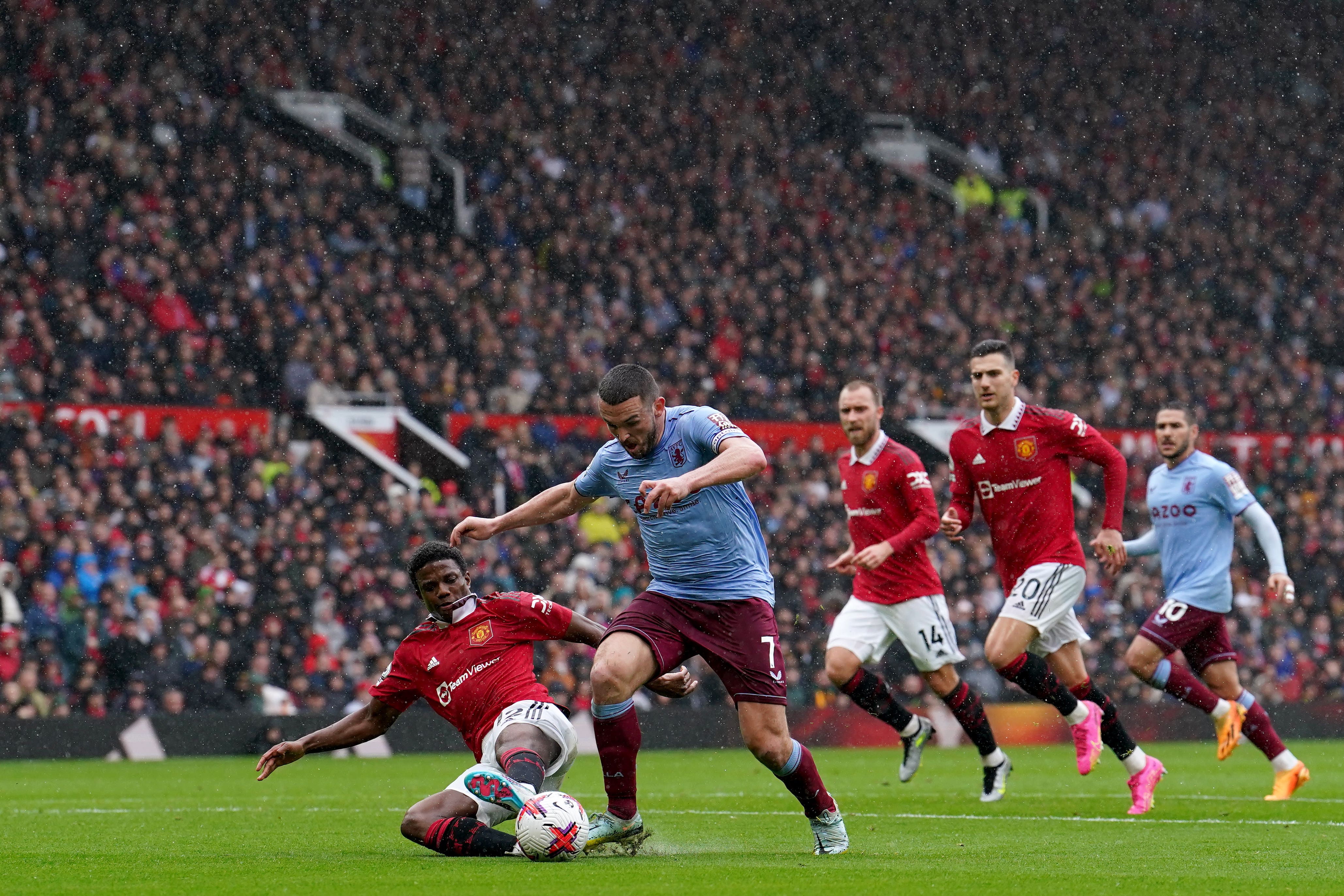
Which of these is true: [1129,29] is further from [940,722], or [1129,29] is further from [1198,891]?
[1198,891]

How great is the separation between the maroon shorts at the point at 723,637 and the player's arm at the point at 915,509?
2665 millimetres

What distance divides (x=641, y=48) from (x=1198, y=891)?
25.4 meters

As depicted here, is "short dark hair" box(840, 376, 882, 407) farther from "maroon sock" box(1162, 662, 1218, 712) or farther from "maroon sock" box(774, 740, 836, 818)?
"maroon sock" box(774, 740, 836, 818)

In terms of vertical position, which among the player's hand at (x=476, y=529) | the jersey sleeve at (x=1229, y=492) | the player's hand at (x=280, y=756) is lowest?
the player's hand at (x=280, y=756)

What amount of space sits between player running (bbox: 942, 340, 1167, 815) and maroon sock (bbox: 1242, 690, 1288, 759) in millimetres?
995

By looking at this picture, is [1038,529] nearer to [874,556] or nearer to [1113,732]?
[1113,732]

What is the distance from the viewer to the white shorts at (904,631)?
11.5 meters

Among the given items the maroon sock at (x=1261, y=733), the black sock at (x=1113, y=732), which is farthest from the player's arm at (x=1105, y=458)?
the maroon sock at (x=1261, y=733)

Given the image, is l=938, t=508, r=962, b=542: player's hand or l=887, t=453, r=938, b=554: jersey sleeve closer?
l=938, t=508, r=962, b=542: player's hand

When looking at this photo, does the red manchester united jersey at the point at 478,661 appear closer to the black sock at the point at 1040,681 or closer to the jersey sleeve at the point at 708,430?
the jersey sleeve at the point at 708,430

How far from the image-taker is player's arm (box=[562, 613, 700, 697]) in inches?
301

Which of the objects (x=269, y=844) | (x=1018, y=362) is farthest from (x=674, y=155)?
(x=269, y=844)

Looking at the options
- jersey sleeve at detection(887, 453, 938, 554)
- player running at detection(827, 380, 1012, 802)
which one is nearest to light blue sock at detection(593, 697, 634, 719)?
jersey sleeve at detection(887, 453, 938, 554)

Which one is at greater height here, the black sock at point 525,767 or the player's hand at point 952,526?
the player's hand at point 952,526
